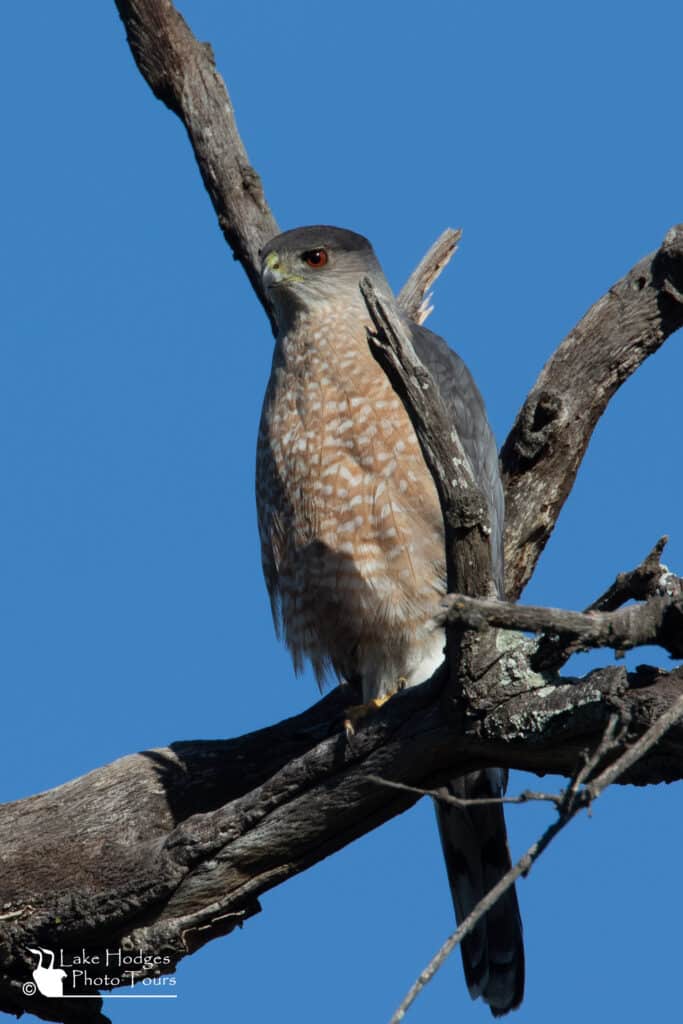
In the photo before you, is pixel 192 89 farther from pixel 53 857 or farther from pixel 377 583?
pixel 53 857

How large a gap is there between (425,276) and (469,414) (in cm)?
173

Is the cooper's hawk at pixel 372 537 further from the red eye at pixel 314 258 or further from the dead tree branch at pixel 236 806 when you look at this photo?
the dead tree branch at pixel 236 806

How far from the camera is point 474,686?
144 inches

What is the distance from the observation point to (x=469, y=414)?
17.1 ft

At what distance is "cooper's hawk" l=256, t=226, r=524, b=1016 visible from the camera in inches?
191

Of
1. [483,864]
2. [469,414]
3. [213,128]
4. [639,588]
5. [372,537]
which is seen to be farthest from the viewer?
[213,128]

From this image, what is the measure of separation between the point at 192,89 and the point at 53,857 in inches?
153

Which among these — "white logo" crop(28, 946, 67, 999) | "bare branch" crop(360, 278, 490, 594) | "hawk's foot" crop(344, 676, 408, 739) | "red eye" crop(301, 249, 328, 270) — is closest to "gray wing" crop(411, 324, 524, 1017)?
"hawk's foot" crop(344, 676, 408, 739)

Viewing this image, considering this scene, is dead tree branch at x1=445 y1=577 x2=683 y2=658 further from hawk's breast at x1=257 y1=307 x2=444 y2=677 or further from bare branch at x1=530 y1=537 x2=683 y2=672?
hawk's breast at x1=257 y1=307 x2=444 y2=677

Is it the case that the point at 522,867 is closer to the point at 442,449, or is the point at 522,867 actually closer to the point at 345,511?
the point at 442,449

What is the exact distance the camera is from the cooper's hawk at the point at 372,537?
4859mm

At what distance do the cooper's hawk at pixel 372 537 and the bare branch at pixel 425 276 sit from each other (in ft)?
4.36

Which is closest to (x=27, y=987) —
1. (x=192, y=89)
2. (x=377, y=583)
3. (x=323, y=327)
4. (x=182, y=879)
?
(x=182, y=879)

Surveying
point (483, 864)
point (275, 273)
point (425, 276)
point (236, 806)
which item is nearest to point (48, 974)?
point (236, 806)
